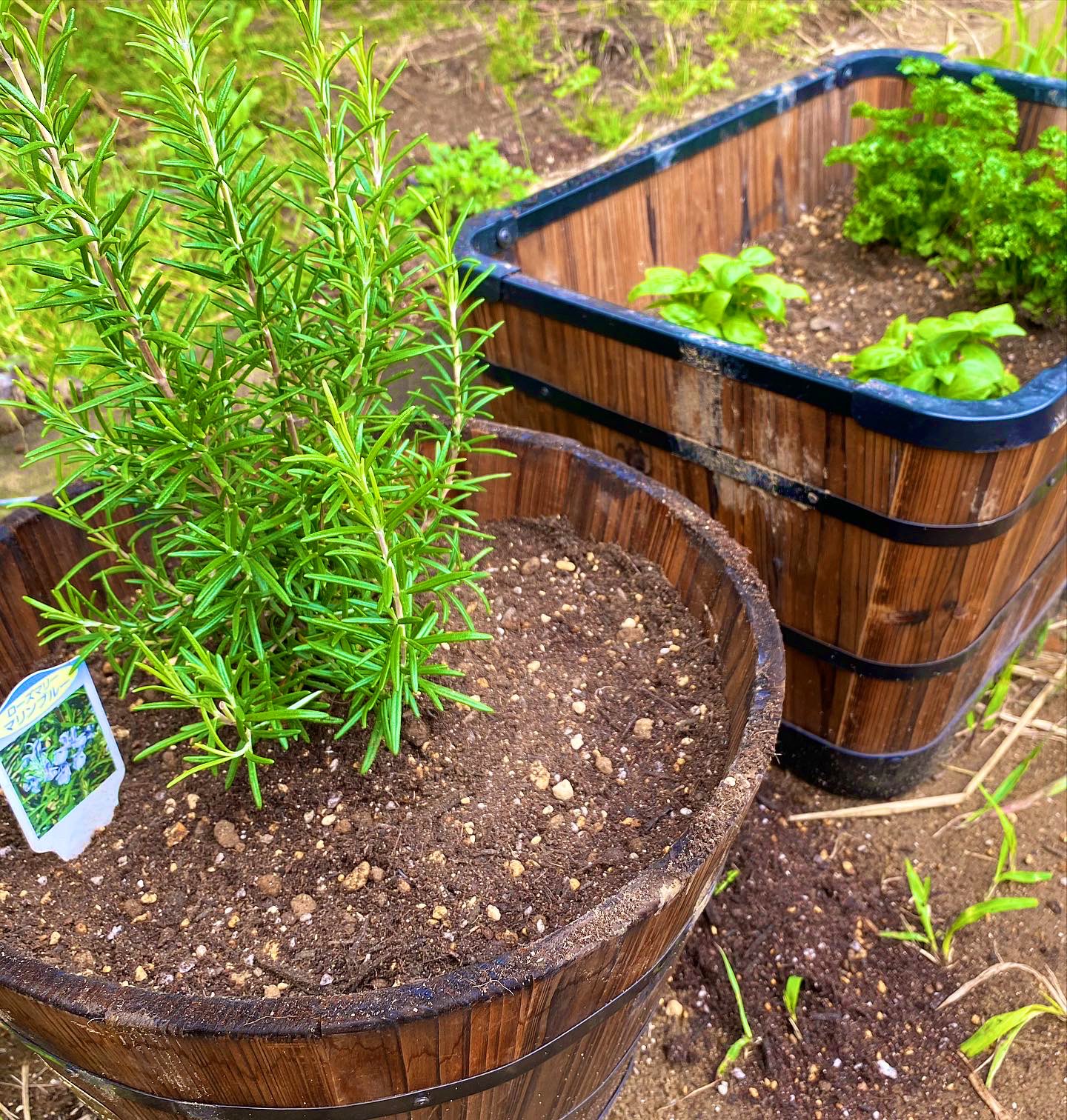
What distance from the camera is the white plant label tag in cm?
111

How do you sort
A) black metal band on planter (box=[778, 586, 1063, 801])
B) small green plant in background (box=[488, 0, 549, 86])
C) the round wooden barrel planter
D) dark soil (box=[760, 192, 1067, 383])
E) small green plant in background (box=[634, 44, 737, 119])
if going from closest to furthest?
the round wooden barrel planter → black metal band on planter (box=[778, 586, 1063, 801]) → dark soil (box=[760, 192, 1067, 383]) → small green plant in background (box=[634, 44, 737, 119]) → small green plant in background (box=[488, 0, 549, 86])

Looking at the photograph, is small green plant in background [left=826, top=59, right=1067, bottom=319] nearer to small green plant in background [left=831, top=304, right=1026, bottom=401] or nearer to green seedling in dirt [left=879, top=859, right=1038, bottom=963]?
small green plant in background [left=831, top=304, right=1026, bottom=401]

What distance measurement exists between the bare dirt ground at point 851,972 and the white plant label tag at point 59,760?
70 cm

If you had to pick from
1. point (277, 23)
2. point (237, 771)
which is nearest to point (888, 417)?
point (237, 771)

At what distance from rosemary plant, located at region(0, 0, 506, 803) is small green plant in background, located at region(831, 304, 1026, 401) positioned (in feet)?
3.20

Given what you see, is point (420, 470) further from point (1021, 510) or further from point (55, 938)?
point (1021, 510)

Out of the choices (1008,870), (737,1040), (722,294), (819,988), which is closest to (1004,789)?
(1008,870)

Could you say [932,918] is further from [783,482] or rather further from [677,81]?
[677,81]

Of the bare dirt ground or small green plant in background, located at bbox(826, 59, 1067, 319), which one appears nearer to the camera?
the bare dirt ground

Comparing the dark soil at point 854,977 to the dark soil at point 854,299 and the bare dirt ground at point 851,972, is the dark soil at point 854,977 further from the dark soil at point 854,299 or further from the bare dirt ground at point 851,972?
the dark soil at point 854,299

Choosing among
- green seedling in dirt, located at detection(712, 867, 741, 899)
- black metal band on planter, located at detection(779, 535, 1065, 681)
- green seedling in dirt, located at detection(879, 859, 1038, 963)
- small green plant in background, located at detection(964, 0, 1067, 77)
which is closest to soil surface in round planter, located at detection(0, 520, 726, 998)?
black metal band on planter, located at detection(779, 535, 1065, 681)

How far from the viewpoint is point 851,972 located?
1737 mm

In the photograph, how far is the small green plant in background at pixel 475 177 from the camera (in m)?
2.91

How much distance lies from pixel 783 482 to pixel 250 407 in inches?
37.1
